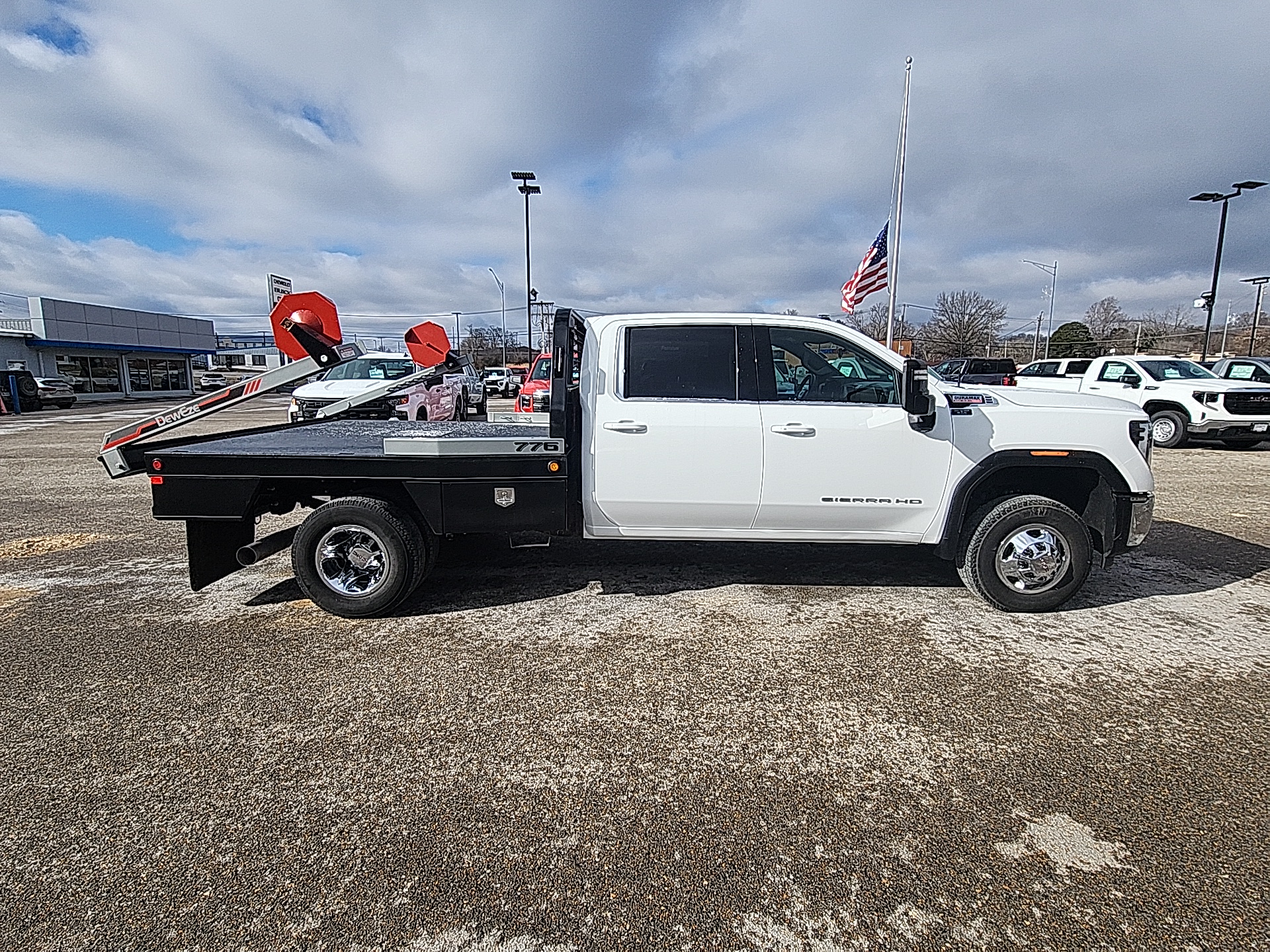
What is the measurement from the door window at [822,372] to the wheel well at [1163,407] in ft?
39.2

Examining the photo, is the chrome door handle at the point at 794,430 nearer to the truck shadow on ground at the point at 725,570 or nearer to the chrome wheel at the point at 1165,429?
the truck shadow on ground at the point at 725,570

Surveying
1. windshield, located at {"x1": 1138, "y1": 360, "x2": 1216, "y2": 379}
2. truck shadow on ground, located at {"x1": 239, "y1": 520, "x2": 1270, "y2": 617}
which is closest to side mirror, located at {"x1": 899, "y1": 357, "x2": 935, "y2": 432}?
truck shadow on ground, located at {"x1": 239, "y1": 520, "x2": 1270, "y2": 617}

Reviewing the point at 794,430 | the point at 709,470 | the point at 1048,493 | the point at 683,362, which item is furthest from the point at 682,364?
the point at 1048,493

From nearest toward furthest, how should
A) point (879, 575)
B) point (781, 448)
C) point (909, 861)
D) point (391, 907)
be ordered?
1. point (391, 907)
2. point (909, 861)
3. point (781, 448)
4. point (879, 575)

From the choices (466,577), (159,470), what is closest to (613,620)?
(466,577)

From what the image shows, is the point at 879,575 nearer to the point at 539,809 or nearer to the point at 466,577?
the point at 466,577

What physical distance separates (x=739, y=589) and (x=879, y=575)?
1.18 metres

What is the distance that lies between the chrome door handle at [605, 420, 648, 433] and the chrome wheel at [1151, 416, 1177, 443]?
44.6ft

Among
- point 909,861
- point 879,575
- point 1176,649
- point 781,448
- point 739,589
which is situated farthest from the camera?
point 879,575

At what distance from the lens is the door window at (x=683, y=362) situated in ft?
15.0

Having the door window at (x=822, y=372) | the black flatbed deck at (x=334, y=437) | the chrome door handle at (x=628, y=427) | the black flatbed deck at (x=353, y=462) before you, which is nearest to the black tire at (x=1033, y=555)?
the door window at (x=822, y=372)

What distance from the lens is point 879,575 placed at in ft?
17.8

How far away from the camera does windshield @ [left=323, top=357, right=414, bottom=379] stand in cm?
1485

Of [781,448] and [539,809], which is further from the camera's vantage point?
[781,448]
